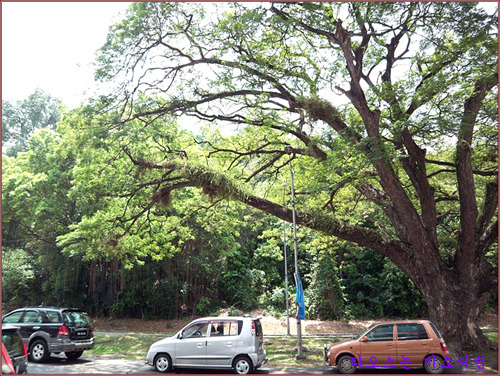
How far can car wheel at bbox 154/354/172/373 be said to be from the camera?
10.9 metres

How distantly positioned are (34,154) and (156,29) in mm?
18718

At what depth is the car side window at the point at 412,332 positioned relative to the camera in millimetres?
10385

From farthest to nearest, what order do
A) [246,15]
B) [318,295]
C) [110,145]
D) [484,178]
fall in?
[318,295] < [484,178] < [110,145] < [246,15]

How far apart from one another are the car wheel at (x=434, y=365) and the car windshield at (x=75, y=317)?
35.3 feet

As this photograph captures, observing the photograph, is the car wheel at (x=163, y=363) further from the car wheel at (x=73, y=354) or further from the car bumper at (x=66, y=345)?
the car wheel at (x=73, y=354)

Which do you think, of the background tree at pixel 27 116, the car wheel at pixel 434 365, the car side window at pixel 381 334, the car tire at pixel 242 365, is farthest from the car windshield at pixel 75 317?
the background tree at pixel 27 116

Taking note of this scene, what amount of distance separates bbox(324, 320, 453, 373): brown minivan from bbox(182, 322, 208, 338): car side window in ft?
12.2

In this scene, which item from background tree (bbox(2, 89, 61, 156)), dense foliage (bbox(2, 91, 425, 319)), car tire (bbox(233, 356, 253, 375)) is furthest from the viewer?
background tree (bbox(2, 89, 61, 156))

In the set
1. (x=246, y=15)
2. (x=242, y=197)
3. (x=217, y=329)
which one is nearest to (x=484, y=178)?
(x=242, y=197)

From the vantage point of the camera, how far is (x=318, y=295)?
24.4 meters

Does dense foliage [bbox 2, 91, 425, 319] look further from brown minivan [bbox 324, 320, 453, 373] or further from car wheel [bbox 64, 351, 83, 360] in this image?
brown minivan [bbox 324, 320, 453, 373]

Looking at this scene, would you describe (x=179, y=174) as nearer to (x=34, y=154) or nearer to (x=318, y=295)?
(x=318, y=295)

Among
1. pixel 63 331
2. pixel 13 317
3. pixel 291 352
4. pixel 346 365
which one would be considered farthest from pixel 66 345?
pixel 346 365

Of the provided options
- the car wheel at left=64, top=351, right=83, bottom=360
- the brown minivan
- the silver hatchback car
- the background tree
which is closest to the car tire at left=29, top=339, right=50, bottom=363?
the car wheel at left=64, top=351, right=83, bottom=360
